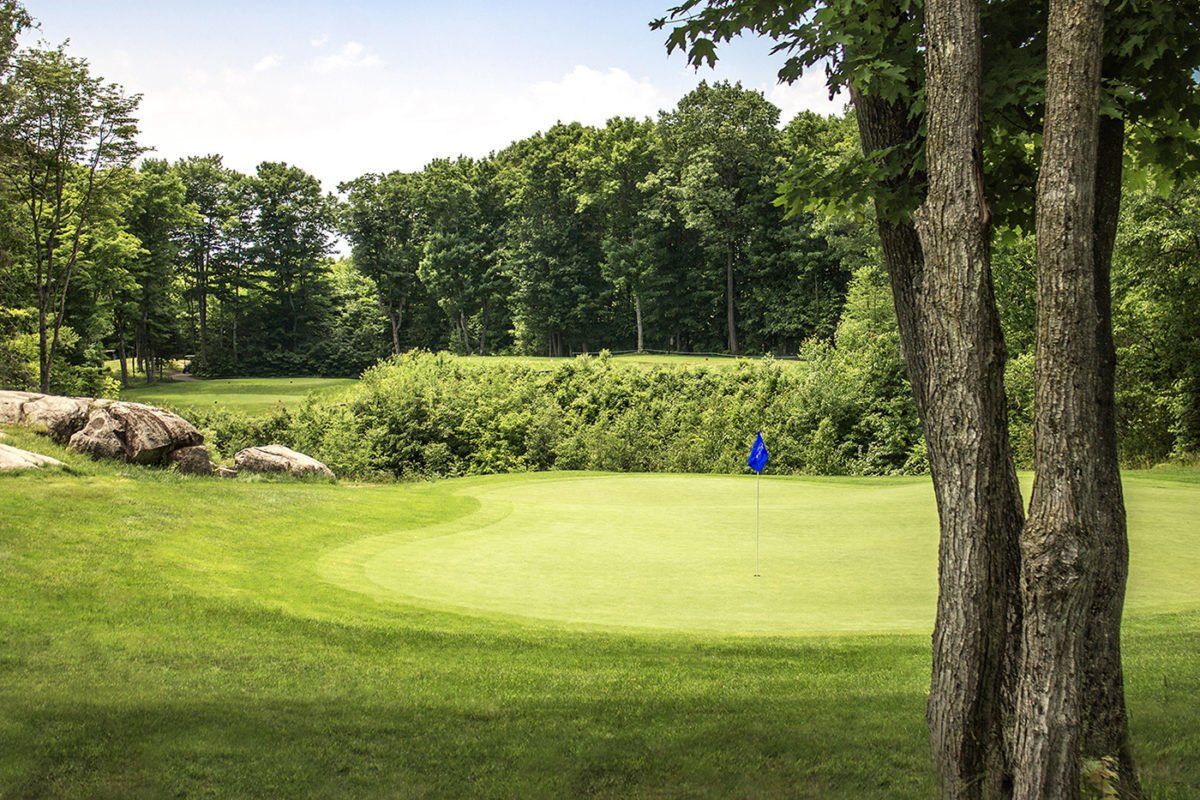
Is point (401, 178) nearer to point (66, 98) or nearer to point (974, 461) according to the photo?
point (66, 98)

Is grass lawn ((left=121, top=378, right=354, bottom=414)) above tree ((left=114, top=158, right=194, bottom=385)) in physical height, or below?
below

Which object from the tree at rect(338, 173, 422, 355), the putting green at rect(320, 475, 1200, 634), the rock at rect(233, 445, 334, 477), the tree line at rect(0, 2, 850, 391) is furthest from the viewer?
the tree at rect(338, 173, 422, 355)

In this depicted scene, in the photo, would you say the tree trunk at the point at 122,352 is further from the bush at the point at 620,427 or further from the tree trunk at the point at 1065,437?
the tree trunk at the point at 1065,437

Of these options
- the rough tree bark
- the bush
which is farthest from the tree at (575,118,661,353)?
the rough tree bark

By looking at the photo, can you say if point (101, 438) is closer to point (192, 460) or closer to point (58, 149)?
point (192, 460)

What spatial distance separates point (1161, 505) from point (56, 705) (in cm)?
1323

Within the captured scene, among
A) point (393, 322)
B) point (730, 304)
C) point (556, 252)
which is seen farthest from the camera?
point (393, 322)

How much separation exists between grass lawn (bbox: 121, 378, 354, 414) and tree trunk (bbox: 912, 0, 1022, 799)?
39.9 meters

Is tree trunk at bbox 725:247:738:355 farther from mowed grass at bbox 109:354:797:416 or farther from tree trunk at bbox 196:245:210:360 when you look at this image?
tree trunk at bbox 196:245:210:360

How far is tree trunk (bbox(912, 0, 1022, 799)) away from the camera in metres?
4.04

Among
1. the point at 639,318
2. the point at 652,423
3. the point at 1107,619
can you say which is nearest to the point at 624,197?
the point at 639,318

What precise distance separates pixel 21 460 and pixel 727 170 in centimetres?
4288

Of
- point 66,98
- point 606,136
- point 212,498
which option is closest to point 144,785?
point 212,498

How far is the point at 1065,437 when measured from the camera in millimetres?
3621
